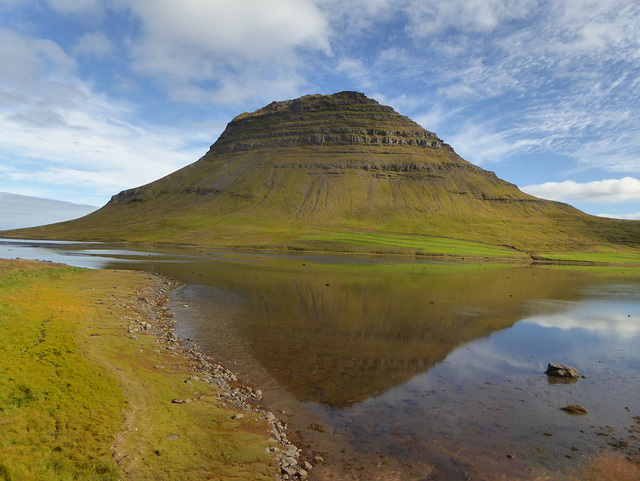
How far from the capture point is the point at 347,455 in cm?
1180

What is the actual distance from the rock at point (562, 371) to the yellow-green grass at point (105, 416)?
1677 cm

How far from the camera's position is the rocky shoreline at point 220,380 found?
11.1 m

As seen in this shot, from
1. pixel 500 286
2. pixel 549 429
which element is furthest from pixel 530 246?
pixel 549 429

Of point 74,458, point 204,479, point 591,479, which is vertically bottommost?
point 591,479

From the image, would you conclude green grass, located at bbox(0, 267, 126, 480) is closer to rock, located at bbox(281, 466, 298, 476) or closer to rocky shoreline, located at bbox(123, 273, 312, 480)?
rocky shoreline, located at bbox(123, 273, 312, 480)

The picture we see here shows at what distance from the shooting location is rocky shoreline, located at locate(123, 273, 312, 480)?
11109mm

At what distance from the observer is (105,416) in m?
11.0

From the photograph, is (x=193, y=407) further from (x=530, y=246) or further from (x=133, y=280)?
(x=530, y=246)

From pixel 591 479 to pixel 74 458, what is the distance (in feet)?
50.5

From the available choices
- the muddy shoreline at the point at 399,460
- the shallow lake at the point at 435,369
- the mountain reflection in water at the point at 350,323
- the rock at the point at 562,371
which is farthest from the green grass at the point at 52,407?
the rock at the point at 562,371

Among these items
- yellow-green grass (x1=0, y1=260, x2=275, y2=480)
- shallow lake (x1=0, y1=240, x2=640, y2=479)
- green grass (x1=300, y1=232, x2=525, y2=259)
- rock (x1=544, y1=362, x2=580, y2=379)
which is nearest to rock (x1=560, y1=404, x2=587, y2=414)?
shallow lake (x1=0, y1=240, x2=640, y2=479)

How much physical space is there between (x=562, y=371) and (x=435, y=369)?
698 cm

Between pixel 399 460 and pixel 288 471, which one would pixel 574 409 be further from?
pixel 288 471

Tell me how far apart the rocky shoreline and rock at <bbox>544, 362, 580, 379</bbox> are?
51.6 feet
